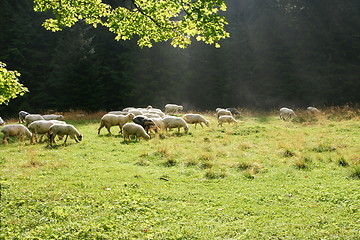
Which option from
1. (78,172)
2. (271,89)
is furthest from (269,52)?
(78,172)

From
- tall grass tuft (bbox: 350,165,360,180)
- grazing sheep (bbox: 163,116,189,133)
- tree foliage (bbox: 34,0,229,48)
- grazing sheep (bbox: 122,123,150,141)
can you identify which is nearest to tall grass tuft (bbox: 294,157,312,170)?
tall grass tuft (bbox: 350,165,360,180)

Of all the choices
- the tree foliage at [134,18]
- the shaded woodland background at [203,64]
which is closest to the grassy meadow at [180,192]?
the tree foliage at [134,18]

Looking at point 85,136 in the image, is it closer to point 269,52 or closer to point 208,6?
point 208,6

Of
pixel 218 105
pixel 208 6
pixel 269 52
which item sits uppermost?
pixel 269 52

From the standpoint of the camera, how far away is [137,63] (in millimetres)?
43438

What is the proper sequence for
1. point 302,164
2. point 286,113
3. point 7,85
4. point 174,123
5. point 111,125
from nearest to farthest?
point 7,85, point 302,164, point 111,125, point 174,123, point 286,113

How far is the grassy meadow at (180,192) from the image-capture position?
5.93m

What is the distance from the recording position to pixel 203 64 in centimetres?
4862

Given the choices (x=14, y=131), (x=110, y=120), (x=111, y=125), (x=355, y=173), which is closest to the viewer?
(x=355, y=173)

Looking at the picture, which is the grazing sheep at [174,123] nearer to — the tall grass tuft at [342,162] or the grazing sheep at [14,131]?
the grazing sheep at [14,131]

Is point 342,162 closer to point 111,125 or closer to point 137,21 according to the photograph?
point 137,21

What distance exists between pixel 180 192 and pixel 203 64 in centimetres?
4218

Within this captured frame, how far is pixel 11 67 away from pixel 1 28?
538 cm

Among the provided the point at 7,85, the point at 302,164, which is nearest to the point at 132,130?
the point at 7,85
